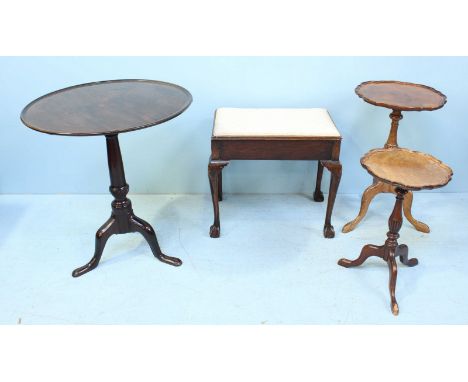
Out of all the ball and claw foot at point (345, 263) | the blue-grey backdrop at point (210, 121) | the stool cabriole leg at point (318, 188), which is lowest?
the ball and claw foot at point (345, 263)

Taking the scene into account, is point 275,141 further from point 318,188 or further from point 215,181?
point 318,188

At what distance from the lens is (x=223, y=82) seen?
3.07 metres

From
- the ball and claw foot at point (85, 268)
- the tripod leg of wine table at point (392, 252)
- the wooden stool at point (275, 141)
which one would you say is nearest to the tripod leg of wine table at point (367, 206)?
the wooden stool at point (275, 141)

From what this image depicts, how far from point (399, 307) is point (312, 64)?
154 centimetres

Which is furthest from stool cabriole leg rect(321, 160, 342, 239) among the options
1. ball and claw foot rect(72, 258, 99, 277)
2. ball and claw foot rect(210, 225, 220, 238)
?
ball and claw foot rect(72, 258, 99, 277)

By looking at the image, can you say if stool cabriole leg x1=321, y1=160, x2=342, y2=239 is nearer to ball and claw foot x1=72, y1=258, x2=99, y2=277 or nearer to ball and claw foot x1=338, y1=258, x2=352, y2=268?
ball and claw foot x1=338, y1=258, x2=352, y2=268

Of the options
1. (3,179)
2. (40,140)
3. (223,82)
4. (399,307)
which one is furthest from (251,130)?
(3,179)

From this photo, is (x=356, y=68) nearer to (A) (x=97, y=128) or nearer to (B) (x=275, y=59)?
(B) (x=275, y=59)

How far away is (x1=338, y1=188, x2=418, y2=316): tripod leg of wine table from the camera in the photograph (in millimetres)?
2383

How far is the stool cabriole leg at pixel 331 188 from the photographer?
2684 mm

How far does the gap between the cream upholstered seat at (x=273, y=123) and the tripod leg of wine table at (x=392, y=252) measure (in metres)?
0.51

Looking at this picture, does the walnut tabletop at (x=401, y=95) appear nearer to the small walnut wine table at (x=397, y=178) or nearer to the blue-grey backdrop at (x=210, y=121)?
the blue-grey backdrop at (x=210, y=121)

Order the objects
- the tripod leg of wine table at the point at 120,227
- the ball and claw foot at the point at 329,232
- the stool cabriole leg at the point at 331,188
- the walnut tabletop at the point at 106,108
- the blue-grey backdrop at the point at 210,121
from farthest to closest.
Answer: the blue-grey backdrop at the point at 210,121
the ball and claw foot at the point at 329,232
the stool cabriole leg at the point at 331,188
the tripod leg of wine table at the point at 120,227
the walnut tabletop at the point at 106,108

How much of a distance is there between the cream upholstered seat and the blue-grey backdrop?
23cm
